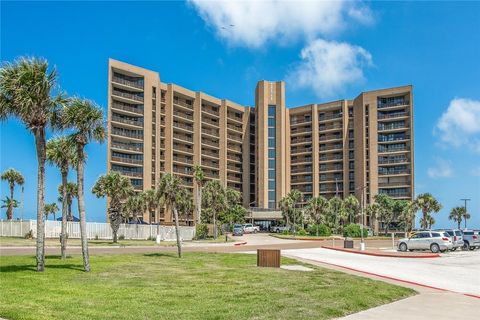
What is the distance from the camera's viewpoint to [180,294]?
14.7m

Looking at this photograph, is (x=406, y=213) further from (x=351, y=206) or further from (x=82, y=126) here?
(x=82, y=126)

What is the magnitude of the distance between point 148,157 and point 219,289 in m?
97.1

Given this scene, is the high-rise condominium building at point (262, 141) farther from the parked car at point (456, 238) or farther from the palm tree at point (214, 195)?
the parked car at point (456, 238)

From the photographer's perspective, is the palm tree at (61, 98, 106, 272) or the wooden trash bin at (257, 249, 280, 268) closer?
the palm tree at (61, 98, 106, 272)

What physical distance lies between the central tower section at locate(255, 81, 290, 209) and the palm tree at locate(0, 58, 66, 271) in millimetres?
115422

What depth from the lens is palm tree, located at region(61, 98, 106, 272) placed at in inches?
854

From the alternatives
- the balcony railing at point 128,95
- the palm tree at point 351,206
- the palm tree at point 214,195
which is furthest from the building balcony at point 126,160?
the palm tree at point 351,206

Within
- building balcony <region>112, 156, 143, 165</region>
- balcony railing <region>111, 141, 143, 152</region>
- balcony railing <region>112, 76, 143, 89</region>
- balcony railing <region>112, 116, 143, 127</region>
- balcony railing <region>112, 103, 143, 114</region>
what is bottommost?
building balcony <region>112, 156, 143, 165</region>

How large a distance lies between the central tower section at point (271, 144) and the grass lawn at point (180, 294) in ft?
374

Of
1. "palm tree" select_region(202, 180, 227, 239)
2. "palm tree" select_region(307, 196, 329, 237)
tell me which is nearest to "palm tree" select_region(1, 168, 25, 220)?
"palm tree" select_region(202, 180, 227, 239)

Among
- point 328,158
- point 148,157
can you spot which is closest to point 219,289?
point 148,157

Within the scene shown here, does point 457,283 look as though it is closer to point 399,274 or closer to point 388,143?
point 399,274

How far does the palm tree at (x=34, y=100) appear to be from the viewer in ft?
63.4

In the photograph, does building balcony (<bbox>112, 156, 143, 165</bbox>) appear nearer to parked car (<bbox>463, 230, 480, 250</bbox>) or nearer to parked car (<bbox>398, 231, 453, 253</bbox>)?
parked car (<bbox>398, 231, 453, 253</bbox>)
